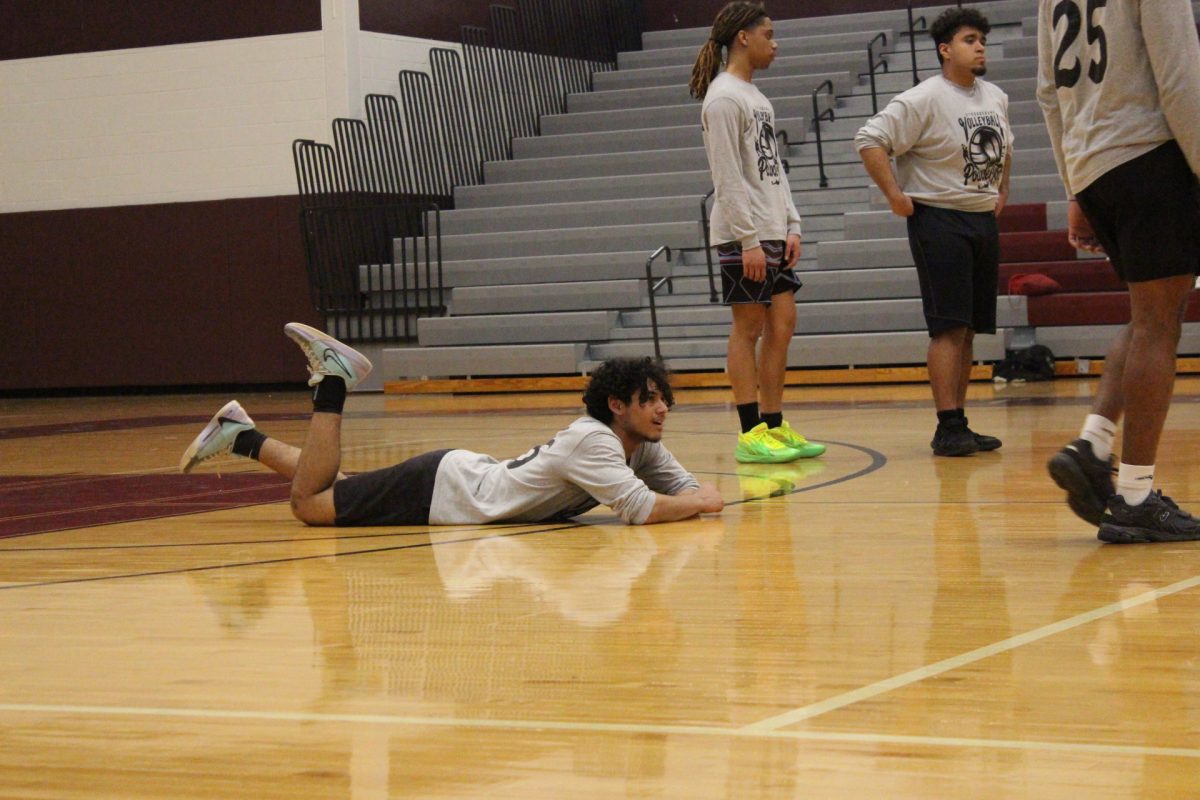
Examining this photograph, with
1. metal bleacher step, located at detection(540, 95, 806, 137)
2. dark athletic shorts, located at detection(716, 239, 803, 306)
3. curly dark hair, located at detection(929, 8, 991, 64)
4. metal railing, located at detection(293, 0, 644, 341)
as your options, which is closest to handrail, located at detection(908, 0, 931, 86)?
metal bleacher step, located at detection(540, 95, 806, 137)

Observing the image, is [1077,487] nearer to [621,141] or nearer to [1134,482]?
[1134,482]

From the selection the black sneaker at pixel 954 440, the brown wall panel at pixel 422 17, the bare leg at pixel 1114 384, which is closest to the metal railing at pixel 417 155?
the brown wall panel at pixel 422 17

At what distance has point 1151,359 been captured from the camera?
3.53 metres

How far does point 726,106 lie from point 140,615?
11.0 feet

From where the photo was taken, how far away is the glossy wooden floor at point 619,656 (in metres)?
1.92

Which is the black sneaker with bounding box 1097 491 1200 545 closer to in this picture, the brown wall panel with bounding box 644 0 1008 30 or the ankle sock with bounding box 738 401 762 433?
the ankle sock with bounding box 738 401 762 433

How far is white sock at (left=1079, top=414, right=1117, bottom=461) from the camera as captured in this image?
3.70 m

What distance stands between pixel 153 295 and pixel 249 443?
9.72 metres

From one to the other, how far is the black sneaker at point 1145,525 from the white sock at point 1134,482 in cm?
1

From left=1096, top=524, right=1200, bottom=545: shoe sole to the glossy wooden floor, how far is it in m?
0.05

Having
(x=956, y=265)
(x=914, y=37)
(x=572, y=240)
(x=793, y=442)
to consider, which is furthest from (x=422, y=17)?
(x=793, y=442)

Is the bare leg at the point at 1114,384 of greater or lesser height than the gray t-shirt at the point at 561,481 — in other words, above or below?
above

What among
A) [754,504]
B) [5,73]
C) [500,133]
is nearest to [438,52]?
[500,133]

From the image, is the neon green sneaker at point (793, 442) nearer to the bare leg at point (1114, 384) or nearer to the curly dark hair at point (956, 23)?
the curly dark hair at point (956, 23)
